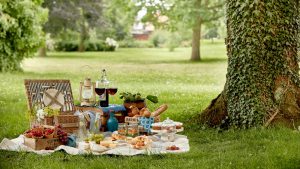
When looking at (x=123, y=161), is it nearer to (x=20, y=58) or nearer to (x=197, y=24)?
(x=20, y=58)

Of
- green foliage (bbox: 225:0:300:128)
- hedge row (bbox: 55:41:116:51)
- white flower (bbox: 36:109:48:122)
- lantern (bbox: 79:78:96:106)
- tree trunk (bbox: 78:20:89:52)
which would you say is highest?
green foliage (bbox: 225:0:300:128)

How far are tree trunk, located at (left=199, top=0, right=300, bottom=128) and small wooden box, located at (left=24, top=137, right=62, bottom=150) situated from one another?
257 centimetres

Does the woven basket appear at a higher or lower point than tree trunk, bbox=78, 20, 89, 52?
higher

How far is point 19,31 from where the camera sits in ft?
69.8

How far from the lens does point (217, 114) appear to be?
30.1ft

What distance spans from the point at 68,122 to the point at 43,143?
0.88 m

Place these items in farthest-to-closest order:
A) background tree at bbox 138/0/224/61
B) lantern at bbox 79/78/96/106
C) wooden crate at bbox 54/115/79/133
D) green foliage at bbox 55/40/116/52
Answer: green foliage at bbox 55/40/116/52 → background tree at bbox 138/0/224/61 → lantern at bbox 79/78/96/106 → wooden crate at bbox 54/115/79/133

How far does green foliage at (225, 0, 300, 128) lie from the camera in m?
8.54

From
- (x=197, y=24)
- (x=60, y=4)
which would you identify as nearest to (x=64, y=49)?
(x=60, y=4)

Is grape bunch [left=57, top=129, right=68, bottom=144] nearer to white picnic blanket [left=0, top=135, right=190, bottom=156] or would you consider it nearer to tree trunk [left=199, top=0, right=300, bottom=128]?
white picnic blanket [left=0, top=135, right=190, bottom=156]

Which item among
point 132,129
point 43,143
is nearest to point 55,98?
point 132,129

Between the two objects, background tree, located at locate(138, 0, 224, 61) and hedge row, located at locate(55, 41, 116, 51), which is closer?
background tree, located at locate(138, 0, 224, 61)

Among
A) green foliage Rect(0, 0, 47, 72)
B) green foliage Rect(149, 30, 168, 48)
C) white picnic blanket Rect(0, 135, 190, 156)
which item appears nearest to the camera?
white picnic blanket Rect(0, 135, 190, 156)

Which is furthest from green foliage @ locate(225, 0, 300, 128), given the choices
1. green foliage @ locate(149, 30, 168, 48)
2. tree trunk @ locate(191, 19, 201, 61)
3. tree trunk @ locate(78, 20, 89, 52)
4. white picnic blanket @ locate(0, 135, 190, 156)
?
green foliage @ locate(149, 30, 168, 48)
